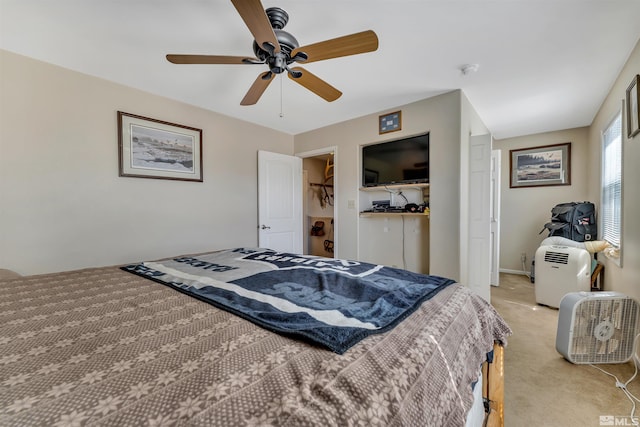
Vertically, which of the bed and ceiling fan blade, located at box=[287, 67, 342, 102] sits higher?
ceiling fan blade, located at box=[287, 67, 342, 102]

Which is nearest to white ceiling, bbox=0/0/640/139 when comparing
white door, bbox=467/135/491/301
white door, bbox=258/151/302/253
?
white door, bbox=467/135/491/301

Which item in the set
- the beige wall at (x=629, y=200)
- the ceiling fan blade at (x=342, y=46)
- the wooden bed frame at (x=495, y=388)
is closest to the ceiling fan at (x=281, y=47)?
the ceiling fan blade at (x=342, y=46)

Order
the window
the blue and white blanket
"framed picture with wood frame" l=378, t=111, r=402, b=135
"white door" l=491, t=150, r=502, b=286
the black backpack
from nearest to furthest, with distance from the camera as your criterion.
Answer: the blue and white blanket, the window, "framed picture with wood frame" l=378, t=111, r=402, b=135, the black backpack, "white door" l=491, t=150, r=502, b=286

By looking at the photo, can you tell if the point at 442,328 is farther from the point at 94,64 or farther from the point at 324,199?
the point at 324,199

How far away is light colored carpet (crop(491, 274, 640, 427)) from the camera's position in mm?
1510

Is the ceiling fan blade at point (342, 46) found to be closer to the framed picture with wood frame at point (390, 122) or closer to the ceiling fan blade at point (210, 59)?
the ceiling fan blade at point (210, 59)

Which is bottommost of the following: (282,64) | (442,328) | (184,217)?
(442,328)

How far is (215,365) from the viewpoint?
667 mm

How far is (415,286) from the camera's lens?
1.32m

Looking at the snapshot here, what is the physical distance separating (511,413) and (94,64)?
4077 mm

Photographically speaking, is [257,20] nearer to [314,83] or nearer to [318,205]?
[314,83]

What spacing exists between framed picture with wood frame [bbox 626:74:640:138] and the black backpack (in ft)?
5.77

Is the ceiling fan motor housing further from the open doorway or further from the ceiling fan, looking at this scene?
the open doorway

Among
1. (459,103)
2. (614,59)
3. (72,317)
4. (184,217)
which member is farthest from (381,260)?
(72,317)
